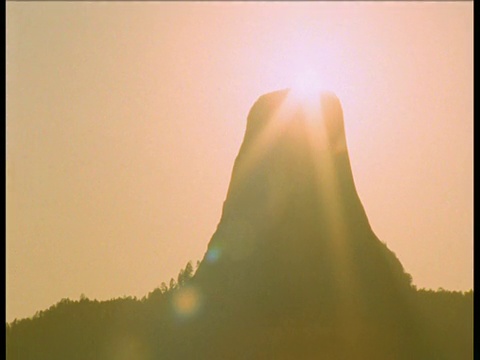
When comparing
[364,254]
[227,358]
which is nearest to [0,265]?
[227,358]

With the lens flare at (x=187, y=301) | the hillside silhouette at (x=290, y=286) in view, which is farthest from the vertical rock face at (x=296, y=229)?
the lens flare at (x=187, y=301)

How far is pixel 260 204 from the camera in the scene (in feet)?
138

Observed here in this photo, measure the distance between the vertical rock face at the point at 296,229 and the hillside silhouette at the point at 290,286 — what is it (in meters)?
0.07

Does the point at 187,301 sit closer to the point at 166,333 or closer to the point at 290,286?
the point at 166,333

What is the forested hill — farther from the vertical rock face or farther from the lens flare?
the vertical rock face

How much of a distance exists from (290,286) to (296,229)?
386cm

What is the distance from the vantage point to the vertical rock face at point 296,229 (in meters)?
38.8

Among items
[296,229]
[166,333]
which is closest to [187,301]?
[166,333]

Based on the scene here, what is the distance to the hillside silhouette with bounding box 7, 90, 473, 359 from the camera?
120 feet

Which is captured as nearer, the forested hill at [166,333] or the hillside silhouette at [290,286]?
the forested hill at [166,333]

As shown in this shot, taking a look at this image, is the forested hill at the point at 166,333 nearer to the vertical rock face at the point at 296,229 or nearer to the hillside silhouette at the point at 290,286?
the hillside silhouette at the point at 290,286

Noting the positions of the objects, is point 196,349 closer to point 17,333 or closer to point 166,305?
point 166,305

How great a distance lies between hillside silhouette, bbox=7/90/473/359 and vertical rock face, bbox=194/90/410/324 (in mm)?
70

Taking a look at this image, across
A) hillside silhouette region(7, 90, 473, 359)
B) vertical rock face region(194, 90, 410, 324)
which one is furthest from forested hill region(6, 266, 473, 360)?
vertical rock face region(194, 90, 410, 324)
